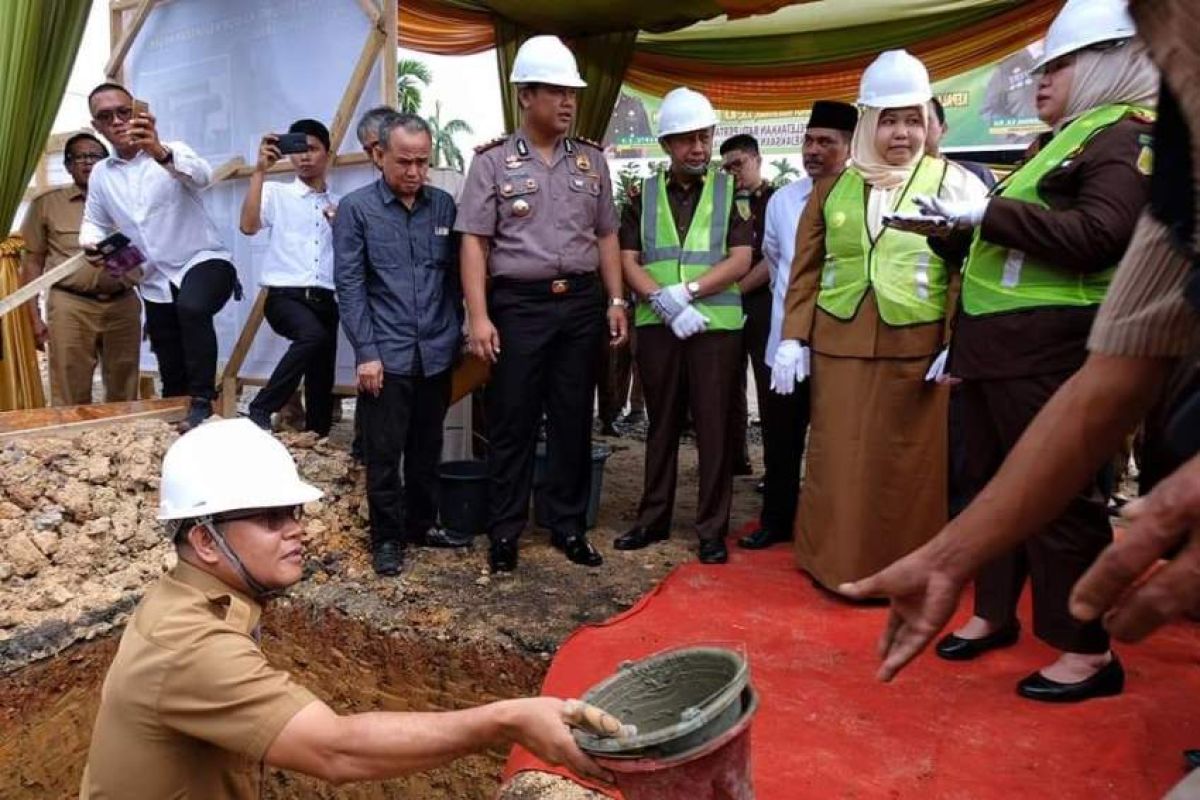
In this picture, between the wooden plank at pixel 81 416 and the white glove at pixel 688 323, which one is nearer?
the white glove at pixel 688 323

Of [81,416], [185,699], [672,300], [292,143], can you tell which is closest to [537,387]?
[672,300]

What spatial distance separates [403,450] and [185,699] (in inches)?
101

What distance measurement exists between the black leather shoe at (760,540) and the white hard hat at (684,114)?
1.82 m

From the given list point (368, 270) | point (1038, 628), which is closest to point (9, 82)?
point (368, 270)

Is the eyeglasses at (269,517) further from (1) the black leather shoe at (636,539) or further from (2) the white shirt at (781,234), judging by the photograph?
(2) the white shirt at (781,234)

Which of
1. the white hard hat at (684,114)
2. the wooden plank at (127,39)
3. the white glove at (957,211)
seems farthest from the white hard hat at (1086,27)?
the wooden plank at (127,39)

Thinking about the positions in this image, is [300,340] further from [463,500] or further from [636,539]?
[636,539]

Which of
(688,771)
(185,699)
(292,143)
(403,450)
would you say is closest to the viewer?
(688,771)

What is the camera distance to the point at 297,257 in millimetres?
4719

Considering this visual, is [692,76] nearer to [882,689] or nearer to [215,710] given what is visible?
[882,689]

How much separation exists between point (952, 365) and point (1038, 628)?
0.80 m

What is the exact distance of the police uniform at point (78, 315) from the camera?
5.47 metres

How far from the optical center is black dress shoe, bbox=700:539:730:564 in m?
3.91

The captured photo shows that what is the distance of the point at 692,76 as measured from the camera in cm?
744
